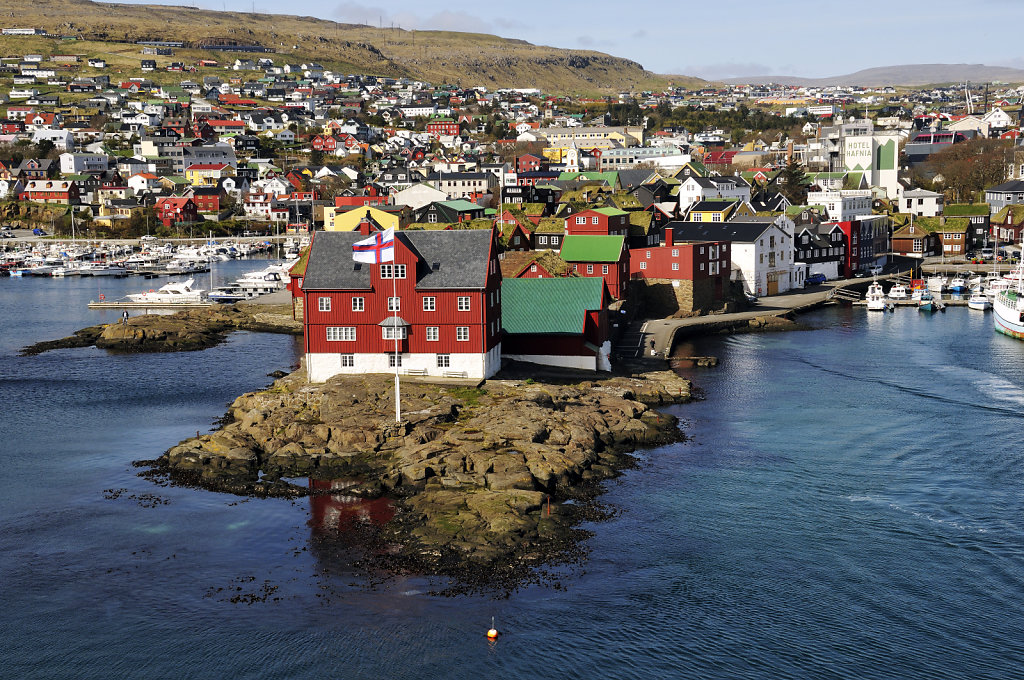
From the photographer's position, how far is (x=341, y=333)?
129 ft

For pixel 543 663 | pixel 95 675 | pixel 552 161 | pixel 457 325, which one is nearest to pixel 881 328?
pixel 457 325

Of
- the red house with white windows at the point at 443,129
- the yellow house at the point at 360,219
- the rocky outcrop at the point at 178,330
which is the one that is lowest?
the rocky outcrop at the point at 178,330

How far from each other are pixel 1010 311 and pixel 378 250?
37782mm

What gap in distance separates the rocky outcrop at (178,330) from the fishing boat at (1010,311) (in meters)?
39.3

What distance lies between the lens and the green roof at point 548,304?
43.2 metres

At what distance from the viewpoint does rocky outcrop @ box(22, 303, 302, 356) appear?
57.2 meters

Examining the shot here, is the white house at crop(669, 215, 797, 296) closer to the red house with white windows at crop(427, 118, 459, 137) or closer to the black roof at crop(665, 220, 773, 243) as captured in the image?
the black roof at crop(665, 220, 773, 243)

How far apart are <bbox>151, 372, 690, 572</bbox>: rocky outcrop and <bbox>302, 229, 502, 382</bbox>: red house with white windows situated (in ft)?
4.03

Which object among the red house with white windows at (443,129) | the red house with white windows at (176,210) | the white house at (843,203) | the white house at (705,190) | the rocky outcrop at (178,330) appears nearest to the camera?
the rocky outcrop at (178,330)

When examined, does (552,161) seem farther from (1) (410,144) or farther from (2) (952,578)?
(2) (952,578)

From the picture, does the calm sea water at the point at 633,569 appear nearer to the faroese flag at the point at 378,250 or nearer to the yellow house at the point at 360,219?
the faroese flag at the point at 378,250

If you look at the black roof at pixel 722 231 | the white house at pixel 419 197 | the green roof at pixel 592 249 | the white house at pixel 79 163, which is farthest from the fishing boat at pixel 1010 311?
the white house at pixel 79 163

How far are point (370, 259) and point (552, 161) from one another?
122 meters

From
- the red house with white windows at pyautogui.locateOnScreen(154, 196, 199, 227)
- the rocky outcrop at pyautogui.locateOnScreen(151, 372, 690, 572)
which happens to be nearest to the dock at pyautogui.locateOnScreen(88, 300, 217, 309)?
the rocky outcrop at pyautogui.locateOnScreen(151, 372, 690, 572)
